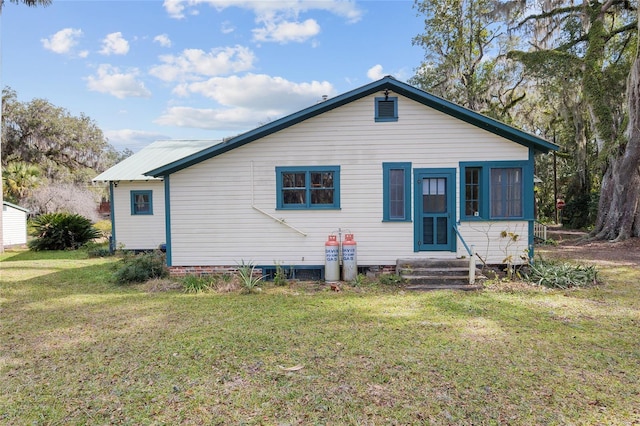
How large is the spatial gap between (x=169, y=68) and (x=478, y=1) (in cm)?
1666

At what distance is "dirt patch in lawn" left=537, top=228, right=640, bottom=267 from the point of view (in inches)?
448

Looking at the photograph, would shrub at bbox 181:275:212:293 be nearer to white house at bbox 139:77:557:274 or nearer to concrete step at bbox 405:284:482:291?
white house at bbox 139:77:557:274

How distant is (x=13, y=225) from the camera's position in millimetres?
17000

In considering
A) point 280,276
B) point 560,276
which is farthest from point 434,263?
point 280,276

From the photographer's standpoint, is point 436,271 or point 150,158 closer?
point 436,271

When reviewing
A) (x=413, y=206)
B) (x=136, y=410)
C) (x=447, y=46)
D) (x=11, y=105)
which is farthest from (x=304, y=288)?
(x=11, y=105)

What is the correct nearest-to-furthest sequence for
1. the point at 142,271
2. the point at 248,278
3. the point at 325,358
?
the point at 325,358
the point at 248,278
the point at 142,271

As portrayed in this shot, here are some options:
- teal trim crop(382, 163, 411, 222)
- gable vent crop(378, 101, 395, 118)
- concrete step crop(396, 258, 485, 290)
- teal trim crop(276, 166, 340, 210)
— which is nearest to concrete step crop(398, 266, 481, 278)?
concrete step crop(396, 258, 485, 290)

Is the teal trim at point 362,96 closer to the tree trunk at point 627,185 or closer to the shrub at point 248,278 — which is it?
the shrub at point 248,278

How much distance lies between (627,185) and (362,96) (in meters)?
12.5

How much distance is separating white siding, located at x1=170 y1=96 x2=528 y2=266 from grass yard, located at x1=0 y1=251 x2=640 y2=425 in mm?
1613

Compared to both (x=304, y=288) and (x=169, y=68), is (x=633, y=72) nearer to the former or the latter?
(x=304, y=288)

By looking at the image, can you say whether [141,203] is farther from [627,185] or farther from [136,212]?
[627,185]

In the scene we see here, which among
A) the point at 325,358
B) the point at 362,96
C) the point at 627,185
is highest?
the point at 362,96
